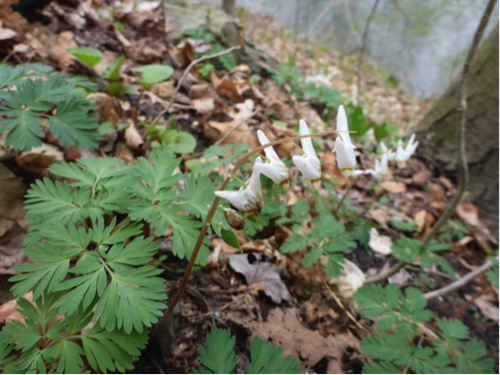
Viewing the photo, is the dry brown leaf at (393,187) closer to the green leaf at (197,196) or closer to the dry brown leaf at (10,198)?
the green leaf at (197,196)

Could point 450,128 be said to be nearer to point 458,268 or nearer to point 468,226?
point 468,226

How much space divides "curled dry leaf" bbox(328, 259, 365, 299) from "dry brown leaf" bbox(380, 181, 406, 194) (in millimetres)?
1851

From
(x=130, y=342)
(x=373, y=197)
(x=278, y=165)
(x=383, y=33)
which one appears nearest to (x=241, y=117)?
(x=373, y=197)

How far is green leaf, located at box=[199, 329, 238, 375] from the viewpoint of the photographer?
3.81 ft

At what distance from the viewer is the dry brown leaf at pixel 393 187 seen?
3.76 metres

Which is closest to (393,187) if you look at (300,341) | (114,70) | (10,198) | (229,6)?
(300,341)

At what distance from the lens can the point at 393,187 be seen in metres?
3.82

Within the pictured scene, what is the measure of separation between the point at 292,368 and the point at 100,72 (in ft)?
11.2

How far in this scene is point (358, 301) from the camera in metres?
1.76

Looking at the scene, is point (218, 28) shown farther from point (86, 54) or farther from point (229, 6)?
point (86, 54)

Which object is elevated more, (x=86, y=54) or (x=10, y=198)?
(x=86, y=54)

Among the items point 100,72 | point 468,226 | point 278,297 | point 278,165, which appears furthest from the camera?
point 468,226

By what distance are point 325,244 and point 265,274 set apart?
1.61 feet

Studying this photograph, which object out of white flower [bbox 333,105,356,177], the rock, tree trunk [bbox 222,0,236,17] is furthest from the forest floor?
tree trunk [bbox 222,0,236,17]
